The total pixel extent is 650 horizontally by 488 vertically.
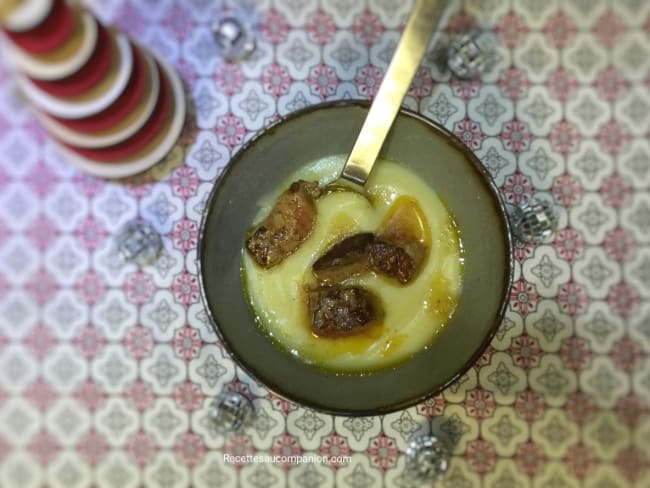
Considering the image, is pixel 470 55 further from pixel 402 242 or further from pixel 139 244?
pixel 139 244

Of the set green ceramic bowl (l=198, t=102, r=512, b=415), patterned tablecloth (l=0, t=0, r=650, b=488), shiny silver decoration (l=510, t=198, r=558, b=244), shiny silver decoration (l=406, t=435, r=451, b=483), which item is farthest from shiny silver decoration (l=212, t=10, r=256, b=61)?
shiny silver decoration (l=406, t=435, r=451, b=483)

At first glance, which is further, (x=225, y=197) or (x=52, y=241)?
(x=52, y=241)

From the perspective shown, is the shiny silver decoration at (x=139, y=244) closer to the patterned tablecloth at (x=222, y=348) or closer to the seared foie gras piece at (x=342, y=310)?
the patterned tablecloth at (x=222, y=348)

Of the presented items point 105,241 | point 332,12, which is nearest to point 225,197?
point 105,241

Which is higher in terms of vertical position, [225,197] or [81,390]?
[225,197]

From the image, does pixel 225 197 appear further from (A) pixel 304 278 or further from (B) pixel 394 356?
(B) pixel 394 356

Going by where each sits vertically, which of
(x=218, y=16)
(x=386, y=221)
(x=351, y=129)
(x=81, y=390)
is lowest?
(x=81, y=390)
